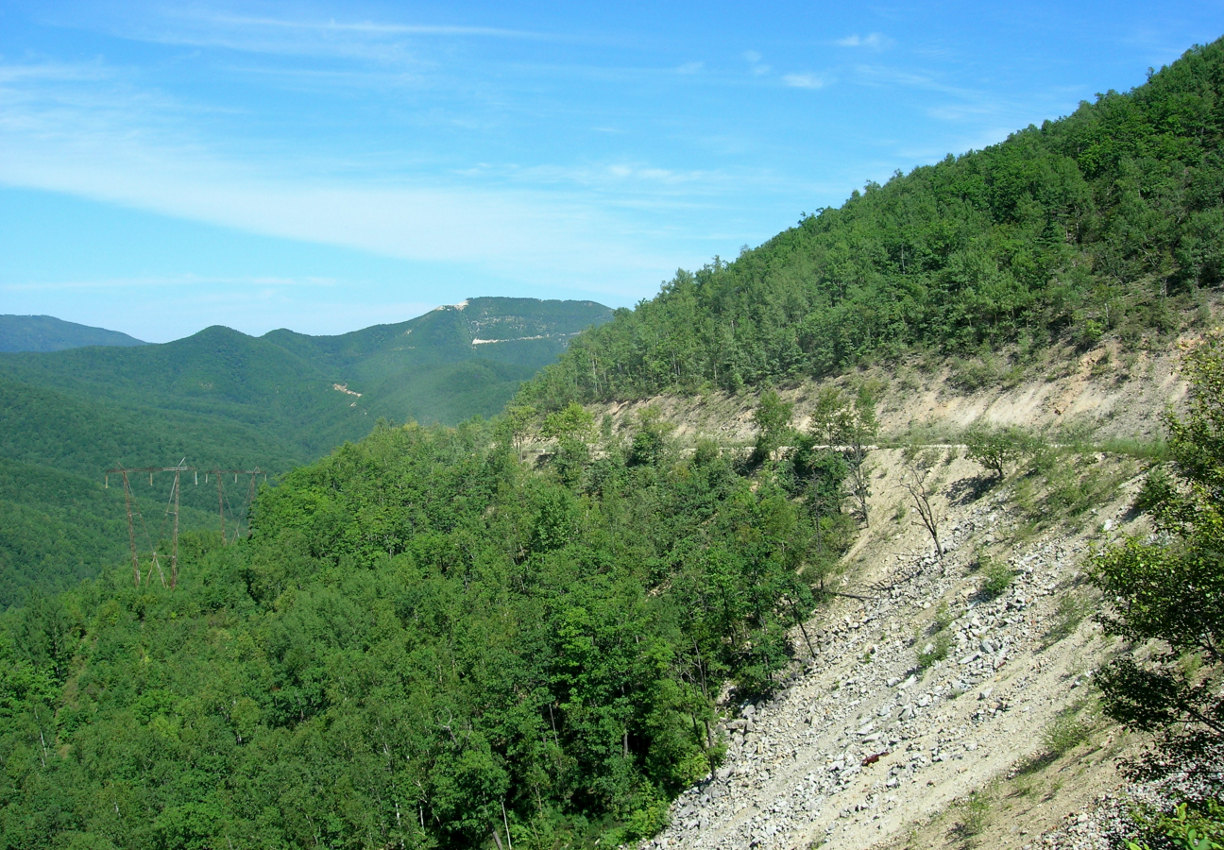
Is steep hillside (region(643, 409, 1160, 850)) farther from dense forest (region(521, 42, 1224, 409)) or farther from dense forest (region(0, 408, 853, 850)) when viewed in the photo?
dense forest (region(521, 42, 1224, 409))

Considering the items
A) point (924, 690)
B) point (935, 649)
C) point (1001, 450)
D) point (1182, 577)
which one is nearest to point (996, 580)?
point (935, 649)

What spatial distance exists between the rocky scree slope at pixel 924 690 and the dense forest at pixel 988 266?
641 inches

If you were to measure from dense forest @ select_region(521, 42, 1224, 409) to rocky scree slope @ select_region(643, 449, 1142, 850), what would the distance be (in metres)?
16.3

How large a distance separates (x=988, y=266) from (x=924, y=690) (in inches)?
1485

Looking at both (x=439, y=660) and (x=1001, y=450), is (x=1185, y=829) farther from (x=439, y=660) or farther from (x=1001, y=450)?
(x=439, y=660)

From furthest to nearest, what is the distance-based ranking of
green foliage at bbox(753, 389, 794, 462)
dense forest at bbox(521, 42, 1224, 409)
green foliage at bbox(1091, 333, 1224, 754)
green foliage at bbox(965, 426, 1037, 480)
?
green foliage at bbox(753, 389, 794, 462) → dense forest at bbox(521, 42, 1224, 409) → green foliage at bbox(965, 426, 1037, 480) → green foliage at bbox(1091, 333, 1224, 754)

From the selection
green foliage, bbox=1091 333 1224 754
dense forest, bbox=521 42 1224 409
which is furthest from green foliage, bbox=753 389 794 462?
green foliage, bbox=1091 333 1224 754

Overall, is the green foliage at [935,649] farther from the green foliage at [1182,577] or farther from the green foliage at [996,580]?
the green foliage at [1182,577]

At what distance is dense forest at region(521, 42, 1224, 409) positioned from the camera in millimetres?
50094

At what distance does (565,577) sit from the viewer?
45.0m

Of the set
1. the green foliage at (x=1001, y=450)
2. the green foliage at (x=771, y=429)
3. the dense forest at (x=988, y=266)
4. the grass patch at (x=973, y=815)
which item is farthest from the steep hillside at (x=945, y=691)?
the dense forest at (x=988, y=266)

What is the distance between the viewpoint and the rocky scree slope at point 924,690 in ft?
73.7

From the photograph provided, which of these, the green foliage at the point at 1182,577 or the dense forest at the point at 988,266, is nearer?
the green foliage at the point at 1182,577

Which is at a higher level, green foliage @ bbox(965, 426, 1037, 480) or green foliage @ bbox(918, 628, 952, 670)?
green foliage @ bbox(965, 426, 1037, 480)
